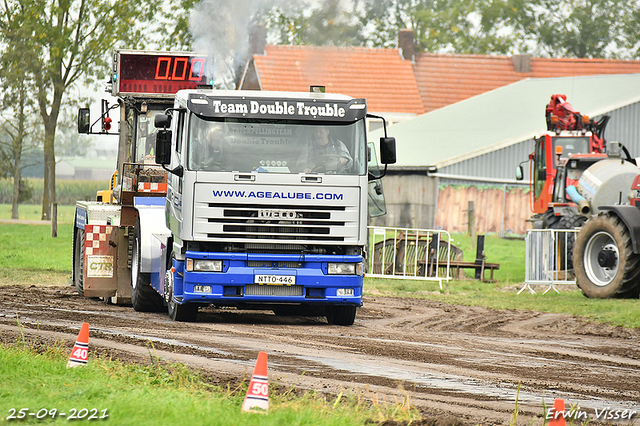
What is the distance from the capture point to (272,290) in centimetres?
1233

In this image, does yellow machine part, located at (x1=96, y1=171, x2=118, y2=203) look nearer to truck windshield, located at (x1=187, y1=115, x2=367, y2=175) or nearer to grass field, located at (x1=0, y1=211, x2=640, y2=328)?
grass field, located at (x1=0, y1=211, x2=640, y2=328)

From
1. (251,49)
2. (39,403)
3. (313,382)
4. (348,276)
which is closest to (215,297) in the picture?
(348,276)

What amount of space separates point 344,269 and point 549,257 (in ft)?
29.3

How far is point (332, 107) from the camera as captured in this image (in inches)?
486

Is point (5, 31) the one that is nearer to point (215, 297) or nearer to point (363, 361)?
point (215, 297)

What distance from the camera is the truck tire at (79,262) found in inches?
634

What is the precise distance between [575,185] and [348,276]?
1085 centimetres

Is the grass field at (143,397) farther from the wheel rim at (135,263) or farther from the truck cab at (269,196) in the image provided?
the wheel rim at (135,263)

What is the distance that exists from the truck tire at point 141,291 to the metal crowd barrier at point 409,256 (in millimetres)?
7610

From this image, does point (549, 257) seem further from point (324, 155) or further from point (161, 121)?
point (161, 121)

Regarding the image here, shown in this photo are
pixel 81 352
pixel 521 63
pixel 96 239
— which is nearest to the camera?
pixel 81 352

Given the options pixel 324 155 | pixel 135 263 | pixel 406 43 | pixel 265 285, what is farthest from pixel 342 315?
pixel 406 43

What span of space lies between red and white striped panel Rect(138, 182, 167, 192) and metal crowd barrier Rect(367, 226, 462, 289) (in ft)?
24.5

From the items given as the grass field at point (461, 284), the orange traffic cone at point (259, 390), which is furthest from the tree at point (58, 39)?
the orange traffic cone at point (259, 390)
